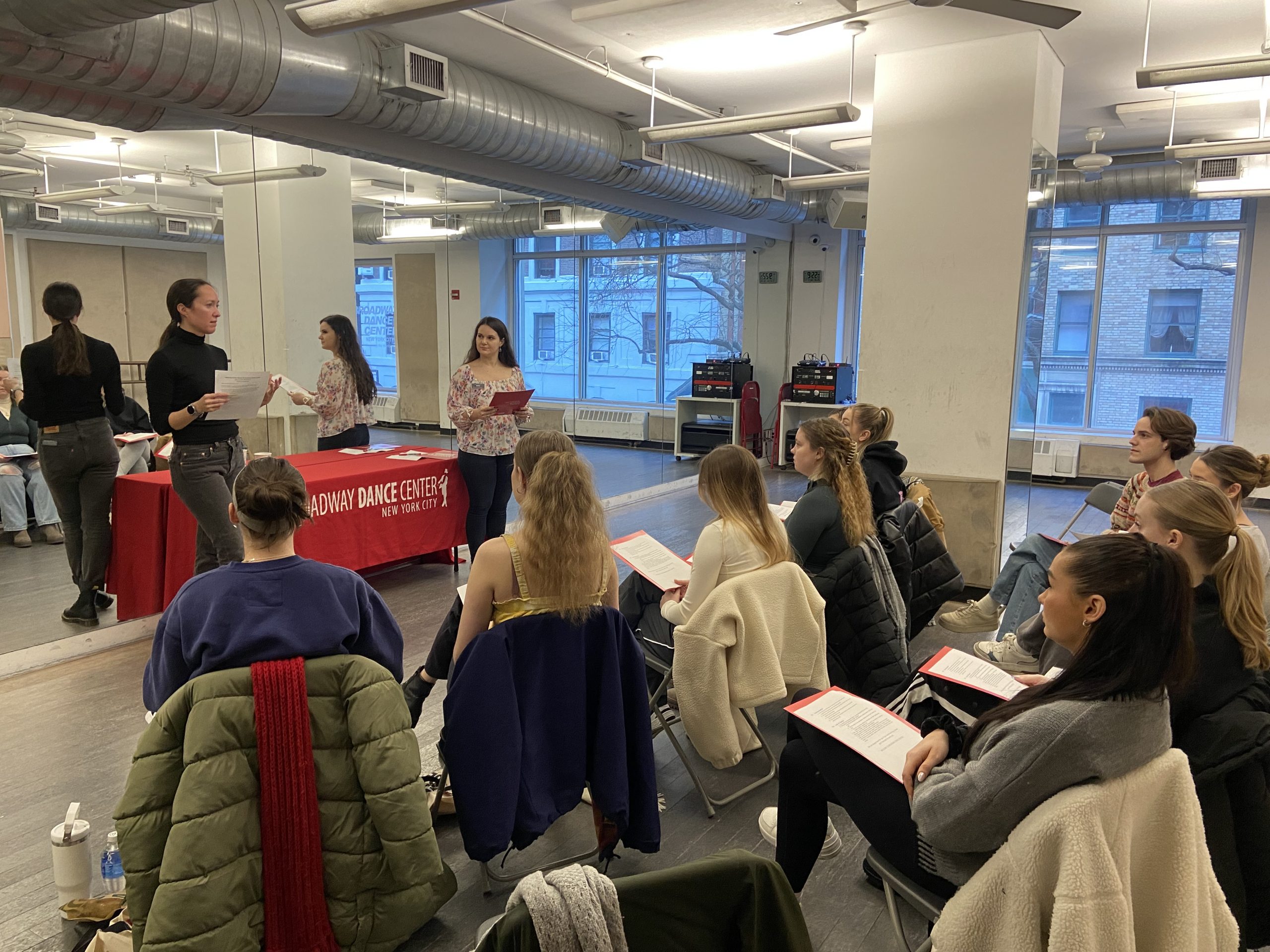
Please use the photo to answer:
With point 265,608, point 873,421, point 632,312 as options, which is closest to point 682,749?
point 265,608

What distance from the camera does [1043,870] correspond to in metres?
1.55

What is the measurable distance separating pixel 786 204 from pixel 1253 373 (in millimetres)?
5066

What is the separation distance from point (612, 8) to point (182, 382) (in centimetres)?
275

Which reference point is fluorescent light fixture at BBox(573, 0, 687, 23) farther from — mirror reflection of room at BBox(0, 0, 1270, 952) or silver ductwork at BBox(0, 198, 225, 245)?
silver ductwork at BBox(0, 198, 225, 245)

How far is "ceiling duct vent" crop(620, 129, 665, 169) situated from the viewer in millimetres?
6773

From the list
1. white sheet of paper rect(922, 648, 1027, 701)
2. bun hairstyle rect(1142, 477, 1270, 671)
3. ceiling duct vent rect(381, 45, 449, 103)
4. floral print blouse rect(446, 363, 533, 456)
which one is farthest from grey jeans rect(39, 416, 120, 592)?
bun hairstyle rect(1142, 477, 1270, 671)

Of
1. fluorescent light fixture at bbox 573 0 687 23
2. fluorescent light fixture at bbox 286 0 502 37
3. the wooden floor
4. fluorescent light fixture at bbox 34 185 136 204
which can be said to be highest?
fluorescent light fixture at bbox 573 0 687 23

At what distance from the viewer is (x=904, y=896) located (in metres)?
1.93

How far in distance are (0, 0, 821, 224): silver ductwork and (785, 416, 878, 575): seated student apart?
114 inches

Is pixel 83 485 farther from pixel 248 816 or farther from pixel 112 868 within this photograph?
pixel 248 816

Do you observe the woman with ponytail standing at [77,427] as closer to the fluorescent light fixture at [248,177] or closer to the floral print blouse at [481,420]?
the fluorescent light fixture at [248,177]

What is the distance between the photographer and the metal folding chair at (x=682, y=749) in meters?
2.98

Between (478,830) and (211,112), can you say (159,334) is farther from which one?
(478,830)

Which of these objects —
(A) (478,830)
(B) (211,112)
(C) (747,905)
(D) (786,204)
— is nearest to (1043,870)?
(C) (747,905)
